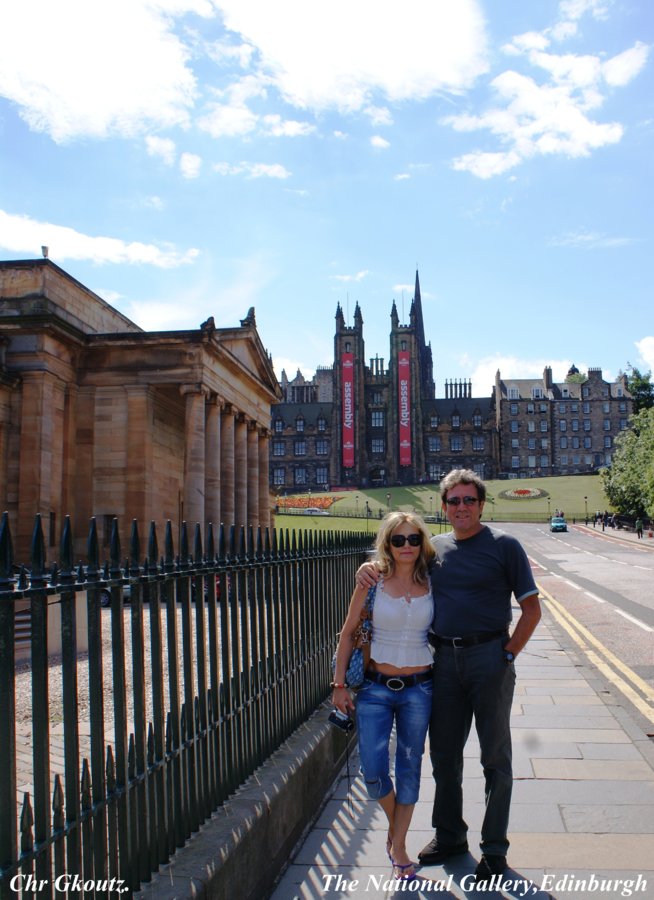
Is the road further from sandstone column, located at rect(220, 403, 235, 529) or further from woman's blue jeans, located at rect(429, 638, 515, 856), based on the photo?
sandstone column, located at rect(220, 403, 235, 529)

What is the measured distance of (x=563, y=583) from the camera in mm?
25281

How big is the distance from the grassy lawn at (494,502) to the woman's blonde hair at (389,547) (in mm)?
64630

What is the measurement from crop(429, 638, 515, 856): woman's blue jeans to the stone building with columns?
2120cm

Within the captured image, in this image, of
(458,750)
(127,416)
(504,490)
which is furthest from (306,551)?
(504,490)

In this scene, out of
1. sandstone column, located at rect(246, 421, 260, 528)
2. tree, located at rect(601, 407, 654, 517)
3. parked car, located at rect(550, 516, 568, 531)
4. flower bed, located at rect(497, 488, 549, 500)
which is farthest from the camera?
flower bed, located at rect(497, 488, 549, 500)

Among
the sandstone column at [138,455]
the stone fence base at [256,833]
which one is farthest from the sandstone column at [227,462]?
the stone fence base at [256,833]

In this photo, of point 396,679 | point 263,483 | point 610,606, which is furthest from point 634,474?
point 396,679

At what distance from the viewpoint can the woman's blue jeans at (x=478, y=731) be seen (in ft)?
14.8

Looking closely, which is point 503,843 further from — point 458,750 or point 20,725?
point 20,725

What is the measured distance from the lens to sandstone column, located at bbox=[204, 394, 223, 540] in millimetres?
30656

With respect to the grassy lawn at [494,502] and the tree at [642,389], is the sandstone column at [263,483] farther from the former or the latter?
the tree at [642,389]

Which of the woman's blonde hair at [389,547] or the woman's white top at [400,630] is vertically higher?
the woman's blonde hair at [389,547]

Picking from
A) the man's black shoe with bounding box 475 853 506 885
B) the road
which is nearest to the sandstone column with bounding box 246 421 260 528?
the road

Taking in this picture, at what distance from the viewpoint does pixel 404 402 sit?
113 m
